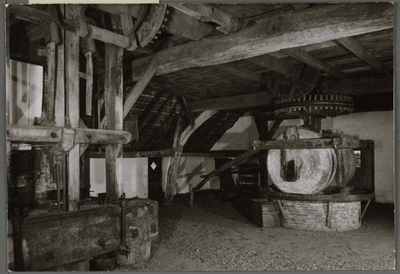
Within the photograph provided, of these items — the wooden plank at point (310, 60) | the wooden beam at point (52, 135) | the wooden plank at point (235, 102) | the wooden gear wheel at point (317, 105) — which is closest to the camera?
the wooden beam at point (52, 135)

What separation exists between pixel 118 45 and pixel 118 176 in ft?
5.04

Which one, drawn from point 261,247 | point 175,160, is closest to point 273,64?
point 261,247

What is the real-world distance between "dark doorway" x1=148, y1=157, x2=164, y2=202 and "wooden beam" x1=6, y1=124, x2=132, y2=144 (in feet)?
22.3

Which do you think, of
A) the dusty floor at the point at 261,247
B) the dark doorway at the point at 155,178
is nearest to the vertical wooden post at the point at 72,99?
the dusty floor at the point at 261,247

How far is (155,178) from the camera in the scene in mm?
10359

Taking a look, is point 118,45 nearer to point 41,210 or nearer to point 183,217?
point 41,210

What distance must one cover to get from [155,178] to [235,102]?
415 cm

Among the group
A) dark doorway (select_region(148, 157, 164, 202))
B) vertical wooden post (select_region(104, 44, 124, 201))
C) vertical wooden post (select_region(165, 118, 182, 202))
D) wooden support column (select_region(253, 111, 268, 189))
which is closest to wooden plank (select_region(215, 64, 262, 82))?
vertical wooden post (select_region(104, 44, 124, 201))

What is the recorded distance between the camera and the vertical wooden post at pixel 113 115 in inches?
150

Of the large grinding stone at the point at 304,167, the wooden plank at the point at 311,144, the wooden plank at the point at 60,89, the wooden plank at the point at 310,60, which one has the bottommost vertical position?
the large grinding stone at the point at 304,167

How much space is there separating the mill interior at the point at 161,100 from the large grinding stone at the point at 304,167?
2 cm

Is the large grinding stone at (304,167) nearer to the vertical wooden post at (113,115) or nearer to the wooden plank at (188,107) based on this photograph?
the wooden plank at (188,107)

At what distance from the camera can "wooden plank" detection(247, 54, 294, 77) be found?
15.9 ft

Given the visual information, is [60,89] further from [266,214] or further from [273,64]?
[266,214]
